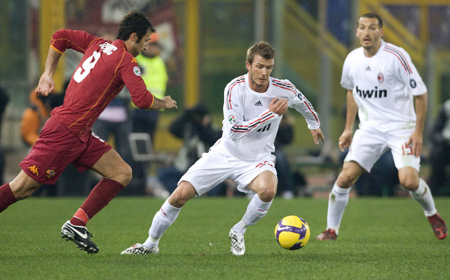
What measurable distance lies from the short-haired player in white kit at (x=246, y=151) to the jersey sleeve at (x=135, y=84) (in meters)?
0.77

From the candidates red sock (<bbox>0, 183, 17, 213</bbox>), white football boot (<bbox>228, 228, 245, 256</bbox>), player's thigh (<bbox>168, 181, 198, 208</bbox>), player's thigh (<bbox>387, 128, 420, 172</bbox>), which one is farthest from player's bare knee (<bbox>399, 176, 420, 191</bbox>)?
red sock (<bbox>0, 183, 17, 213</bbox>)

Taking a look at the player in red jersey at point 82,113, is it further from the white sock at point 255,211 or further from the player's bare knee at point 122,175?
the white sock at point 255,211

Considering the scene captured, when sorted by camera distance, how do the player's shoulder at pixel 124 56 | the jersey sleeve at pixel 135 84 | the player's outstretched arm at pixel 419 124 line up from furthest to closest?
the player's outstretched arm at pixel 419 124 → the player's shoulder at pixel 124 56 → the jersey sleeve at pixel 135 84

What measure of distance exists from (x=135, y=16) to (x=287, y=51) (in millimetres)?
10012

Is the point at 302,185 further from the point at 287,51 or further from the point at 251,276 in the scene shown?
the point at 251,276

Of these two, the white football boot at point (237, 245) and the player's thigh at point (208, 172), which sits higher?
the player's thigh at point (208, 172)

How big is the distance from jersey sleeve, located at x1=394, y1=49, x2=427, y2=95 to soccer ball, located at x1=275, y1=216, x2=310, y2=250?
1.78 metres

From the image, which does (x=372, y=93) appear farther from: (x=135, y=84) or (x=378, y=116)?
(x=135, y=84)

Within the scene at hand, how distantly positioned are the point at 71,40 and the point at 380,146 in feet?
10.3

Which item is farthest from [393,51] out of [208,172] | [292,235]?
[208,172]

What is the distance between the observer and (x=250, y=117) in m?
5.61

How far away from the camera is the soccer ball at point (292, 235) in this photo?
552 cm

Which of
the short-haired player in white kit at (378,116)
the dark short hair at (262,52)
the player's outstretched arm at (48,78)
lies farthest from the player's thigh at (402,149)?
the player's outstretched arm at (48,78)

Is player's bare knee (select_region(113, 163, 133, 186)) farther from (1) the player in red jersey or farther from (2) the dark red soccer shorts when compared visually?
(2) the dark red soccer shorts
